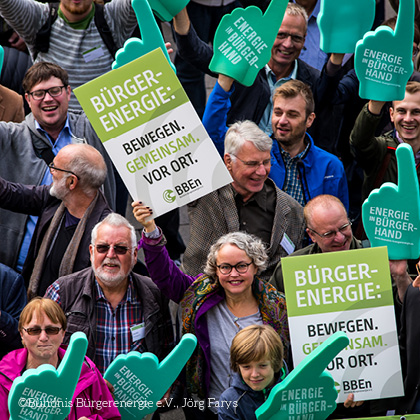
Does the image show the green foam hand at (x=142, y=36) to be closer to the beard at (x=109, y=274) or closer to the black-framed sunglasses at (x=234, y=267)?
the beard at (x=109, y=274)

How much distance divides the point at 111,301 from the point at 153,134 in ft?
3.20

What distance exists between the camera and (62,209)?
19.1 feet

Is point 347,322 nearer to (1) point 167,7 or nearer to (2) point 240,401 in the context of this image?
(2) point 240,401

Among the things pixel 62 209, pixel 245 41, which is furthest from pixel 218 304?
pixel 245 41

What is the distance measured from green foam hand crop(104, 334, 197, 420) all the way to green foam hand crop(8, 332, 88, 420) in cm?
49

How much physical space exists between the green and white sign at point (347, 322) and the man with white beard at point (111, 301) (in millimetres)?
884

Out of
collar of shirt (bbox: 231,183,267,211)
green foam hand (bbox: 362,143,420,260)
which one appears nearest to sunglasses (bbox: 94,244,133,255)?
collar of shirt (bbox: 231,183,267,211)

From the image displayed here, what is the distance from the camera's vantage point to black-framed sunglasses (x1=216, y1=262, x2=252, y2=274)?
5.15m

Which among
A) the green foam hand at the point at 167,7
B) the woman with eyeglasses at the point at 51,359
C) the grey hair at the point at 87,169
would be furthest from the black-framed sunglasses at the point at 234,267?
the green foam hand at the point at 167,7

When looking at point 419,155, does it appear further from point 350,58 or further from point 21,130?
point 21,130

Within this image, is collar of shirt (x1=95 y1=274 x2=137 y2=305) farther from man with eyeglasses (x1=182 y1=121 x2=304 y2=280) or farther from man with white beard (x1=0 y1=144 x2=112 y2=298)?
man with eyeglasses (x1=182 y1=121 x2=304 y2=280)

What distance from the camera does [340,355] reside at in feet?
16.2

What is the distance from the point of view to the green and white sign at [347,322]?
492 cm

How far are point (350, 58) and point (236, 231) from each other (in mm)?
2432
